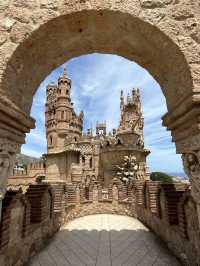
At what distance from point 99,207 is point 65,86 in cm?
3219

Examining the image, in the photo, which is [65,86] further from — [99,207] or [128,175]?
[99,207]

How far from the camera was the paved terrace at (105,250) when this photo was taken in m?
3.91

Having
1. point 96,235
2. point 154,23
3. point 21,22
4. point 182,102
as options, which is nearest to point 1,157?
point 21,22

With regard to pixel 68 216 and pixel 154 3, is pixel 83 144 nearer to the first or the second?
pixel 68 216

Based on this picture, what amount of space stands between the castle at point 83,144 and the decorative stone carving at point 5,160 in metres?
12.1

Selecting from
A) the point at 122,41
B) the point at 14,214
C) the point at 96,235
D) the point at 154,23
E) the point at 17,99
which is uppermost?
the point at 122,41

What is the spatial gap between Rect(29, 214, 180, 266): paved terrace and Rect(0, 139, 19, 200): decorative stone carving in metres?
2.66

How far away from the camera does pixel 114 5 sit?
2289 millimetres

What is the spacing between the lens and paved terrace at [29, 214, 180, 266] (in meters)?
3.91

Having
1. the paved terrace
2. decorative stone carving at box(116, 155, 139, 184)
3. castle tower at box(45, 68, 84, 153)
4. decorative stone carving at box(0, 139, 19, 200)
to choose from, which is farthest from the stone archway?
castle tower at box(45, 68, 84, 153)

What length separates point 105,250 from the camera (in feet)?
14.9

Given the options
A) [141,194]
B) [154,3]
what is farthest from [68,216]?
[154,3]

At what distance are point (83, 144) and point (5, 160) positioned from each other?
29.3m

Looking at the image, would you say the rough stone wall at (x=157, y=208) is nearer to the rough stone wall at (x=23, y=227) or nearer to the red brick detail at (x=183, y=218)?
the red brick detail at (x=183, y=218)
